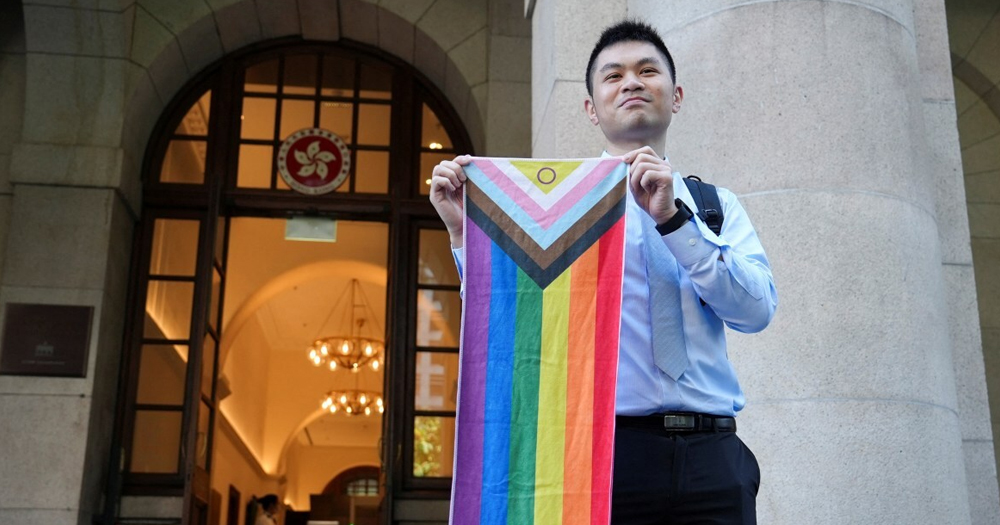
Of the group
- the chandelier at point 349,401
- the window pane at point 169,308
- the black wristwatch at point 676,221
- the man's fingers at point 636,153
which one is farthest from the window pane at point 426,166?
the chandelier at point 349,401

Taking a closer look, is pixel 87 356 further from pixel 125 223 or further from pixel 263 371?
pixel 263 371

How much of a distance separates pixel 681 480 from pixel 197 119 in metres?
8.41

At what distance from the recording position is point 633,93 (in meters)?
2.93

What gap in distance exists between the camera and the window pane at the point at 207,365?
931 centimetres

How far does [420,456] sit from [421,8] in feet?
12.4

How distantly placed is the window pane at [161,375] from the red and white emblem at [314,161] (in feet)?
5.78

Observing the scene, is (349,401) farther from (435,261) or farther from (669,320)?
(669,320)

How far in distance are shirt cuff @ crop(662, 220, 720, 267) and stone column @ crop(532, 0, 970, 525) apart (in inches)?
79.0

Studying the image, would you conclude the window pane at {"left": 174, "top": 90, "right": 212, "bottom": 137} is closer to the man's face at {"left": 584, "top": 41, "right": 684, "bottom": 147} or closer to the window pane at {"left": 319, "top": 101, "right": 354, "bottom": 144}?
the window pane at {"left": 319, "top": 101, "right": 354, "bottom": 144}

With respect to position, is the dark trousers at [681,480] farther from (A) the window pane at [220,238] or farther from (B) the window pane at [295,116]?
(B) the window pane at [295,116]

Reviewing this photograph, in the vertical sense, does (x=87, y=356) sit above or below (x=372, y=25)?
below

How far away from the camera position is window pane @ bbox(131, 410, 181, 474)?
30.5ft

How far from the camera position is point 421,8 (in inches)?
397

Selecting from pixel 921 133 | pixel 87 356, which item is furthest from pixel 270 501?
pixel 921 133
